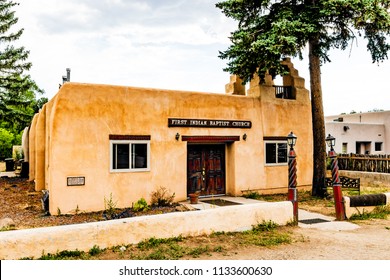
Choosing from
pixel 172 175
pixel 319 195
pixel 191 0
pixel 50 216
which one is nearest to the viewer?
pixel 50 216

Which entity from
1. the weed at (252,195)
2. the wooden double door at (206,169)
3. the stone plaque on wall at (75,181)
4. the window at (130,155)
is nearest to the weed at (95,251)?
the stone plaque on wall at (75,181)

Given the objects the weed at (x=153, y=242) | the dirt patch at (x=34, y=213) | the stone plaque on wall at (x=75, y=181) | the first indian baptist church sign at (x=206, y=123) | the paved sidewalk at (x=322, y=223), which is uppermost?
the first indian baptist church sign at (x=206, y=123)

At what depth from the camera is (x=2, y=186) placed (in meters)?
17.5

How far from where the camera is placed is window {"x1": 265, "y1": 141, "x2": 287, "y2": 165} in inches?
589

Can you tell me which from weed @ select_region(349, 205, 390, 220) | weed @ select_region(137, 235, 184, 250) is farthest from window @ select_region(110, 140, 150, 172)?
weed @ select_region(349, 205, 390, 220)

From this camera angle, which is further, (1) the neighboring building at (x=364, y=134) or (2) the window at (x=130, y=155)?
(1) the neighboring building at (x=364, y=134)

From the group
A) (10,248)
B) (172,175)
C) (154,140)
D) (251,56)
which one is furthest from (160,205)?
(251,56)

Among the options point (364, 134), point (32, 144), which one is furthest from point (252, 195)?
point (364, 134)

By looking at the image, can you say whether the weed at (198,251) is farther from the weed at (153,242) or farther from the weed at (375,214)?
the weed at (375,214)

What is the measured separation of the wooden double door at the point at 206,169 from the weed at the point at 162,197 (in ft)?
3.83

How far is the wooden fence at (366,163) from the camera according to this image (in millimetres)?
18975

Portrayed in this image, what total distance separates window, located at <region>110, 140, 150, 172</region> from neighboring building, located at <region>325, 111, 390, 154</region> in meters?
18.5

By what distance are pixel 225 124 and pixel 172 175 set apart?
3.18 metres
